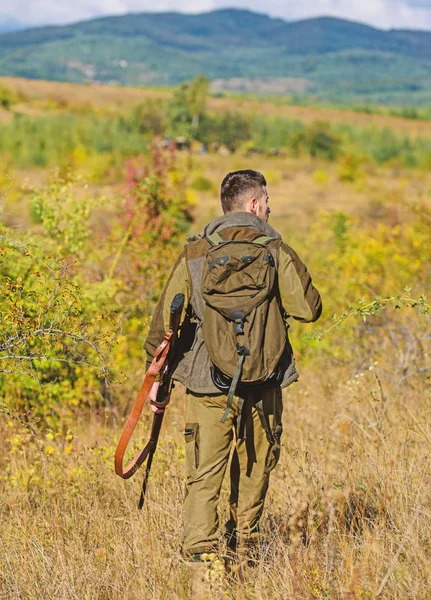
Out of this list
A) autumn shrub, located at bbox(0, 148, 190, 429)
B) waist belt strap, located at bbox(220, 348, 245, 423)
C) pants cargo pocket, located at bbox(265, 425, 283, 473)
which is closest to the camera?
waist belt strap, located at bbox(220, 348, 245, 423)

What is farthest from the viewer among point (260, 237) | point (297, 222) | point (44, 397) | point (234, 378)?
point (297, 222)

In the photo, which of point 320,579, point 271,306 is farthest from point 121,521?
point 271,306

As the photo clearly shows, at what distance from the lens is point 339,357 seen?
6.53 meters

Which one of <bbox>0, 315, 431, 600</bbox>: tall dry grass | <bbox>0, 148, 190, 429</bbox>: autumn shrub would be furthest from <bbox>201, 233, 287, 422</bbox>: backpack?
<bbox>0, 148, 190, 429</bbox>: autumn shrub

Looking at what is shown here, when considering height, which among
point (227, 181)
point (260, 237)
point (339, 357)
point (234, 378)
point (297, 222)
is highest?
point (227, 181)

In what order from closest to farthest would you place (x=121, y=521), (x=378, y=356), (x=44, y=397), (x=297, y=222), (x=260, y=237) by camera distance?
(x=260, y=237)
(x=121, y=521)
(x=44, y=397)
(x=378, y=356)
(x=297, y=222)

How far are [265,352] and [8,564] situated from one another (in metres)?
1.39

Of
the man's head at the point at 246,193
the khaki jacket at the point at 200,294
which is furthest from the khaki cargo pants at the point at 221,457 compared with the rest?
the man's head at the point at 246,193

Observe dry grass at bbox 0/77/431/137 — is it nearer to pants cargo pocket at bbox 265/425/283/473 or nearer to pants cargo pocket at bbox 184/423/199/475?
pants cargo pocket at bbox 265/425/283/473

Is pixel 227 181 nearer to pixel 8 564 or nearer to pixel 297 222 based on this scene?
pixel 8 564

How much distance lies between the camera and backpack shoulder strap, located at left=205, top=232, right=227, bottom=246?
2.79m

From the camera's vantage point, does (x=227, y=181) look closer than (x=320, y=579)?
No

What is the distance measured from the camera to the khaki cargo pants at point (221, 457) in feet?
9.34

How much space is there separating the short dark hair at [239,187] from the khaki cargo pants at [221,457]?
0.77 meters
